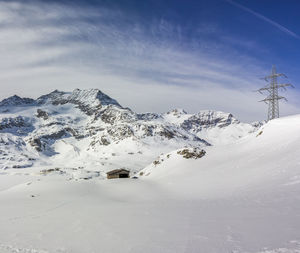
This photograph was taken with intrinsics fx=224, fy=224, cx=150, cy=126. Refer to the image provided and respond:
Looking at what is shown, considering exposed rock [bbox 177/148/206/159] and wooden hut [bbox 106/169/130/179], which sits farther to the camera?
wooden hut [bbox 106/169/130/179]

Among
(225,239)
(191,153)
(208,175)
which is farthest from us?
(191,153)

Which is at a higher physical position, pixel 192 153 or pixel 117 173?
pixel 192 153

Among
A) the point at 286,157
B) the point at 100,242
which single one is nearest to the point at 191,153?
the point at 286,157

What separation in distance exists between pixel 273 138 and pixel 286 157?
11.3 metres

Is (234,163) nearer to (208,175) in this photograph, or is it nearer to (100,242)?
(208,175)

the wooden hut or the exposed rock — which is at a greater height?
the exposed rock

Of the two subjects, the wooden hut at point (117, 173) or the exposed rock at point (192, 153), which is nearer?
the exposed rock at point (192, 153)

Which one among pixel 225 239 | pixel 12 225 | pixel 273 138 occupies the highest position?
pixel 273 138

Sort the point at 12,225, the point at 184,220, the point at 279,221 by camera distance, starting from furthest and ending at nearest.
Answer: the point at 12,225, the point at 184,220, the point at 279,221

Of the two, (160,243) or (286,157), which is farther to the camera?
(286,157)

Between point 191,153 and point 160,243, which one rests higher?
point 191,153

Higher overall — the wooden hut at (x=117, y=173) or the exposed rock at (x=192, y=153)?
the exposed rock at (x=192, y=153)

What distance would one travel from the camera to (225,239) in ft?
33.2

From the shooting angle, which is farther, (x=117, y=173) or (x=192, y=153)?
(x=117, y=173)
